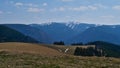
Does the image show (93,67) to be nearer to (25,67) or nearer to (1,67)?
(25,67)

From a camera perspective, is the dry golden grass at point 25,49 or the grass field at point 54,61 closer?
the grass field at point 54,61

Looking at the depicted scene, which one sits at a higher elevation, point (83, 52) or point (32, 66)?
point (32, 66)

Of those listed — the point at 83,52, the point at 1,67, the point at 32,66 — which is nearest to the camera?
the point at 1,67

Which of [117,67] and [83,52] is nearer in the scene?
[117,67]

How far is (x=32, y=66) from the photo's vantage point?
31.8 meters

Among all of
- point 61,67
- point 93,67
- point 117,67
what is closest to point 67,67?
point 61,67

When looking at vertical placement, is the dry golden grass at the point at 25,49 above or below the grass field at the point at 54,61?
below

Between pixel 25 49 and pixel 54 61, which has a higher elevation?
pixel 54 61

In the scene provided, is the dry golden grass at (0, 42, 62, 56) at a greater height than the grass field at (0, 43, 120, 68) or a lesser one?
lesser

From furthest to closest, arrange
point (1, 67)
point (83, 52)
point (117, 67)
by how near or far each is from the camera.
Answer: point (83, 52)
point (117, 67)
point (1, 67)

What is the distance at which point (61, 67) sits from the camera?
104ft

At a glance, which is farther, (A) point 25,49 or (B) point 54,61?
(A) point 25,49

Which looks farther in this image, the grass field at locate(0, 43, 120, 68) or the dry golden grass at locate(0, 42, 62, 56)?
the dry golden grass at locate(0, 42, 62, 56)

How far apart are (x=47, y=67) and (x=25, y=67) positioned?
2.19 metres
